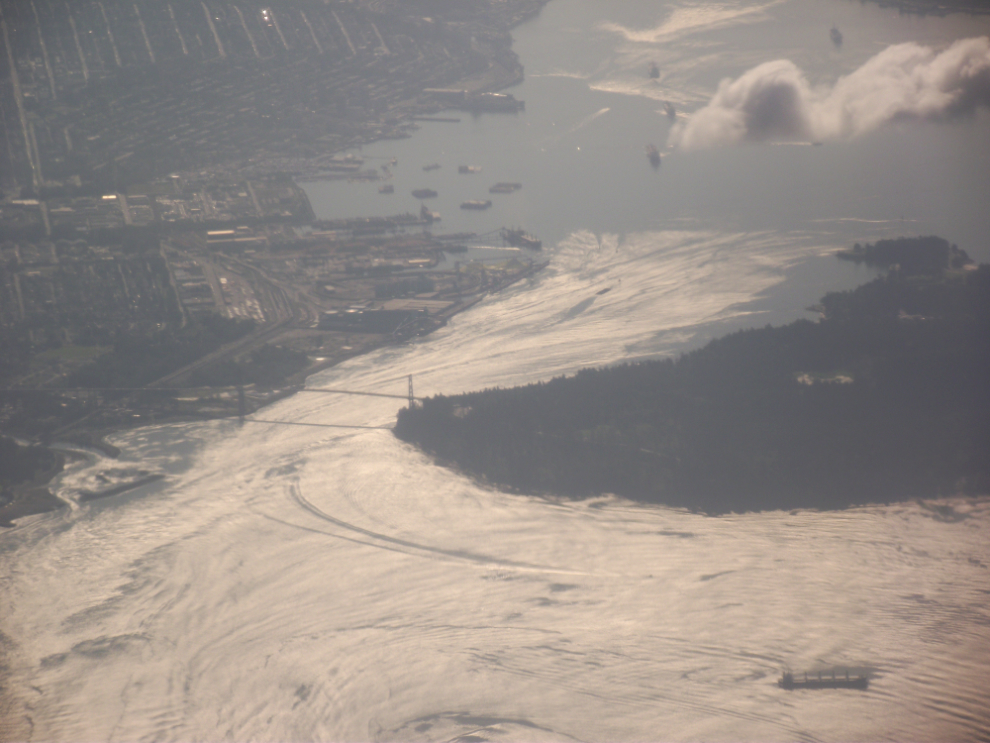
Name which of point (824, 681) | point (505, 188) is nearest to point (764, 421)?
point (824, 681)

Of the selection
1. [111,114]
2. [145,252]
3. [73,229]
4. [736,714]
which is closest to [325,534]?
[736,714]

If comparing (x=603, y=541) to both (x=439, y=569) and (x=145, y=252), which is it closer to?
(x=439, y=569)

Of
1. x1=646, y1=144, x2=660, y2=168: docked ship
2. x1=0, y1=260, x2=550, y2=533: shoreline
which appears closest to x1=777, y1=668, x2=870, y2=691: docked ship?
x1=0, y1=260, x2=550, y2=533: shoreline

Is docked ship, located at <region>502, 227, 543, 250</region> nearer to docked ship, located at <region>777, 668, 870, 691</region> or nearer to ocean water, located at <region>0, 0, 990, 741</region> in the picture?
ocean water, located at <region>0, 0, 990, 741</region>

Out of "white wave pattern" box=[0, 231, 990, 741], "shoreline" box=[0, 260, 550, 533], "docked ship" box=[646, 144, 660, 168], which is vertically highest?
"docked ship" box=[646, 144, 660, 168]

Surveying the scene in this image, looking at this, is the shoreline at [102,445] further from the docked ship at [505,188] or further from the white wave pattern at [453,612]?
the docked ship at [505,188]
